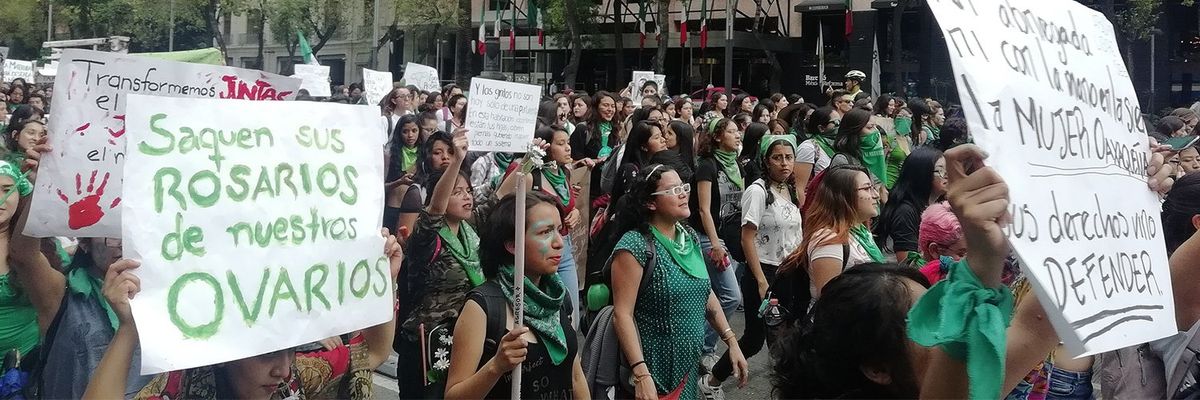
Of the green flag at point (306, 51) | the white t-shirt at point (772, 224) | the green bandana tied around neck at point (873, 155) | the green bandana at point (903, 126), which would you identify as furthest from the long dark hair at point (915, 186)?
the green flag at point (306, 51)

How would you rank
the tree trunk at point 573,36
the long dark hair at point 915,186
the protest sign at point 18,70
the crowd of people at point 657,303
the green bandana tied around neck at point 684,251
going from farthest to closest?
the tree trunk at point 573,36
the protest sign at point 18,70
the long dark hair at point 915,186
the green bandana tied around neck at point 684,251
the crowd of people at point 657,303

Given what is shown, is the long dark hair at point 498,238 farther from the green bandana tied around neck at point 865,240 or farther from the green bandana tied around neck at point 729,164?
the green bandana tied around neck at point 729,164

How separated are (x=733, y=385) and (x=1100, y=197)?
4.31 m

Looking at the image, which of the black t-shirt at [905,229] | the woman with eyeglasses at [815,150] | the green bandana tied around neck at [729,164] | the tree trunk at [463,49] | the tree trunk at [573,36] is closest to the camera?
the black t-shirt at [905,229]

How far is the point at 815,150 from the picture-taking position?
739cm

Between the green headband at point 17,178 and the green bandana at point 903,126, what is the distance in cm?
817

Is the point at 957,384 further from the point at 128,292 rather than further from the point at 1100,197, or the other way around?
the point at 128,292

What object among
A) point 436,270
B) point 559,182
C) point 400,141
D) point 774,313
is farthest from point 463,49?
point 436,270

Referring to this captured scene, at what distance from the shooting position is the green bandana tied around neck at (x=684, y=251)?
4.09 metres

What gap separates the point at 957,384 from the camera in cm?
191

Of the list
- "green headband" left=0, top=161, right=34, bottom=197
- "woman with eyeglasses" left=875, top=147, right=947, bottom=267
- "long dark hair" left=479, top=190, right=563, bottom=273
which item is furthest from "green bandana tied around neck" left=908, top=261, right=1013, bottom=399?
"woman with eyeglasses" left=875, top=147, right=947, bottom=267

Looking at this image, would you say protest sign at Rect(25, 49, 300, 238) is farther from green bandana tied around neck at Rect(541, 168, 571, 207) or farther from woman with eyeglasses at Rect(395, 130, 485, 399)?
green bandana tied around neck at Rect(541, 168, 571, 207)

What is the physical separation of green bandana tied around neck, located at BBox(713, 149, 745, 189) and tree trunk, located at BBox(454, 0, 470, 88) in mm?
27464

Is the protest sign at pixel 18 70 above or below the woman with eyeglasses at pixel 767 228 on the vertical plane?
above
